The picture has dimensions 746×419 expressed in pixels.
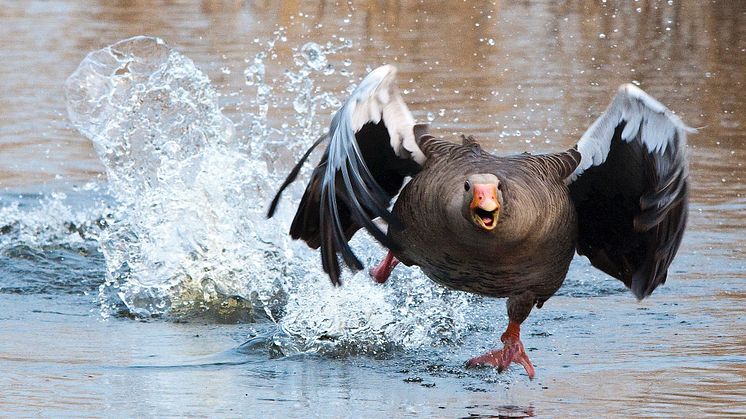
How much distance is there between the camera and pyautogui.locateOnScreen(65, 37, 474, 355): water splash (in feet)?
23.3

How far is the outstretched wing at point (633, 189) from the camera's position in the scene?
5973mm

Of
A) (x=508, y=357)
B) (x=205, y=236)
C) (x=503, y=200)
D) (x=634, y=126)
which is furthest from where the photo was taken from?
(x=205, y=236)

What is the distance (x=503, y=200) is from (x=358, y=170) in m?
0.76

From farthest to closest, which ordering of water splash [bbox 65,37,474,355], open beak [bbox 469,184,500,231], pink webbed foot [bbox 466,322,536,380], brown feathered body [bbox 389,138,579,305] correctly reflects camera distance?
water splash [bbox 65,37,474,355], pink webbed foot [bbox 466,322,536,380], brown feathered body [bbox 389,138,579,305], open beak [bbox 469,184,500,231]

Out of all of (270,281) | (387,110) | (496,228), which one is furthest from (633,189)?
(270,281)

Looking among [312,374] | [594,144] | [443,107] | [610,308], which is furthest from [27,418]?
[443,107]

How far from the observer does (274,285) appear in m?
7.88

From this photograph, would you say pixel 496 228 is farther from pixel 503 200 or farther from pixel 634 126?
pixel 634 126

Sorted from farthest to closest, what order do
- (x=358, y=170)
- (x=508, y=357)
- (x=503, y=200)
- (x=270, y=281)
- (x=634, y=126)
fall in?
1. (x=270, y=281)
2. (x=508, y=357)
3. (x=634, y=126)
4. (x=358, y=170)
5. (x=503, y=200)

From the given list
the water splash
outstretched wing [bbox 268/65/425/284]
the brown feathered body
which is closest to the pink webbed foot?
the brown feathered body

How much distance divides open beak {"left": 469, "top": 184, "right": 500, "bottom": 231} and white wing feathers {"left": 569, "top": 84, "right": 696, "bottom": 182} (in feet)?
3.35

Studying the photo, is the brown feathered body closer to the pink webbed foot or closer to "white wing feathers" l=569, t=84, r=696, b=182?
"white wing feathers" l=569, t=84, r=696, b=182

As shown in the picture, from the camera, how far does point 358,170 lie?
5.95 m

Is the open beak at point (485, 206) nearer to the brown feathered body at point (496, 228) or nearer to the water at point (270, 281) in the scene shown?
the brown feathered body at point (496, 228)
